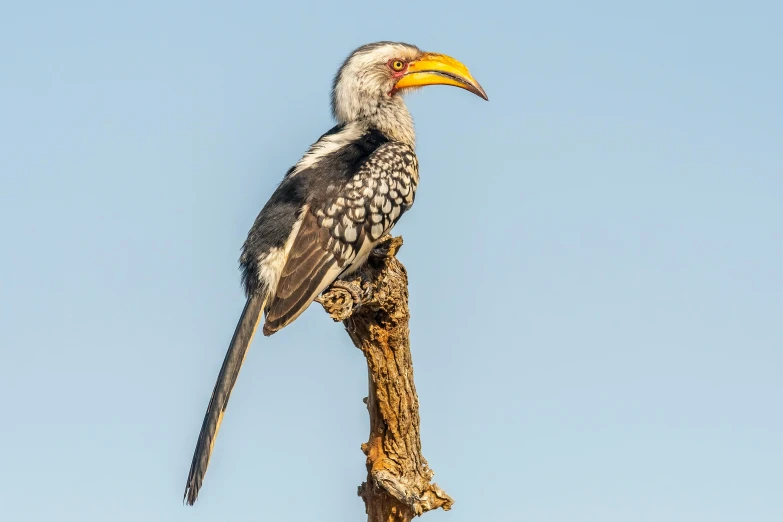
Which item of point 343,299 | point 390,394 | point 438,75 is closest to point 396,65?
point 438,75

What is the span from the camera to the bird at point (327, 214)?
5840 millimetres

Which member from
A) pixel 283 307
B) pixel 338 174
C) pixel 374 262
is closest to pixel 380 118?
pixel 338 174

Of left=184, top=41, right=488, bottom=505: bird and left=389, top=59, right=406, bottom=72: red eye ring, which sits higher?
left=389, top=59, right=406, bottom=72: red eye ring

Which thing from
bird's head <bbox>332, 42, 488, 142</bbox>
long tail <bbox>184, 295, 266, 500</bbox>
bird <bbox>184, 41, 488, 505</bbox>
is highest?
bird's head <bbox>332, 42, 488, 142</bbox>

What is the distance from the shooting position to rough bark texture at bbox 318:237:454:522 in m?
6.03

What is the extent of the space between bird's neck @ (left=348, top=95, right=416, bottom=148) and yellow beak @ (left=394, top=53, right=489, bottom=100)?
0.78 feet

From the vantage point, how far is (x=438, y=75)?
24.5 feet

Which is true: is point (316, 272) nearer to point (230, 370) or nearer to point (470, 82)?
point (230, 370)

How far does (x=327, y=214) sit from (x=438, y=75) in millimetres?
1901

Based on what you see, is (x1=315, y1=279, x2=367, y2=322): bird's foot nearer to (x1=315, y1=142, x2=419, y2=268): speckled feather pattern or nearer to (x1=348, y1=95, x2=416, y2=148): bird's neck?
(x1=315, y1=142, x2=419, y2=268): speckled feather pattern

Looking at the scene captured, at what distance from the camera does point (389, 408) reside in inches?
243

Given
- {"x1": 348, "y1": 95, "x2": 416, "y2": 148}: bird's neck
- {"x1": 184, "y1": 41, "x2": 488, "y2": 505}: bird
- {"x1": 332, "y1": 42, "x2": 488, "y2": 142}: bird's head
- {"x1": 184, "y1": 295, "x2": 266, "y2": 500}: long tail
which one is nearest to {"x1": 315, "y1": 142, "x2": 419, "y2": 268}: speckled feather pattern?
{"x1": 184, "y1": 41, "x2": 488, "y2": 505}: bird

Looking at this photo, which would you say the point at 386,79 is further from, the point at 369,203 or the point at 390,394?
the point at 390,394

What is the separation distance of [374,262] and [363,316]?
36 centimetres
